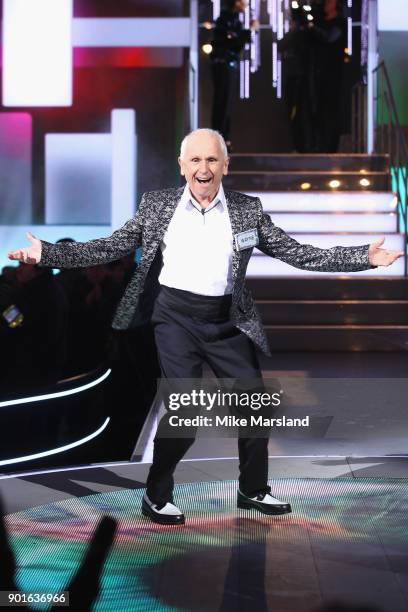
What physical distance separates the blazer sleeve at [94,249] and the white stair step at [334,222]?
623cm

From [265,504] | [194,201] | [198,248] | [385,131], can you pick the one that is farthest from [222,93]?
[265,504]

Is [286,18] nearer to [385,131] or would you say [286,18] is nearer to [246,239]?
[385,131]

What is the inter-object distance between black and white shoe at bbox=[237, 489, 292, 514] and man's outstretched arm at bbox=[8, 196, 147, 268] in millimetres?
1014

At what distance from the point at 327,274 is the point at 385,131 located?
2611mm

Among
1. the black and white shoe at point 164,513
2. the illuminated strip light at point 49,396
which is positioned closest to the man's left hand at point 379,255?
the black and white shoe at point 164,513

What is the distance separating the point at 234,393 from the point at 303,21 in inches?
297

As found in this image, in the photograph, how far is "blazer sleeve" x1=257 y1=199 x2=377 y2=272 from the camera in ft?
12.9

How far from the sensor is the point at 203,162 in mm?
3875

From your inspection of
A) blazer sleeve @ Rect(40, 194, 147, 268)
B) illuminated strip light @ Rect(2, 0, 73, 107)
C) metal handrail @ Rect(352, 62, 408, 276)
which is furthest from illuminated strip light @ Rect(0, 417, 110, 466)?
metal handrail @ Rect(352, 62, 408, 276)

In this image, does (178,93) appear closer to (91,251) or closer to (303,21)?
(303,21)

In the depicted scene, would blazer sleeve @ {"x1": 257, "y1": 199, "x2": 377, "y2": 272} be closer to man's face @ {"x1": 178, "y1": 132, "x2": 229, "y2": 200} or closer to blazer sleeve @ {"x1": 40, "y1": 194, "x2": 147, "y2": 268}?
man's face @ {"x1": 178, "y1": 132, "x2": 229, "y2": 200}

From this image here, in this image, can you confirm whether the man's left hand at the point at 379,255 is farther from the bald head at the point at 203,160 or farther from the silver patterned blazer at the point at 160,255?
the bald head at the point at 203,160

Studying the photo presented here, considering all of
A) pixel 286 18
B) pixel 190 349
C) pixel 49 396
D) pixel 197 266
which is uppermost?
pixel 286 18

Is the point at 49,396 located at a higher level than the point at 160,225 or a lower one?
lower
